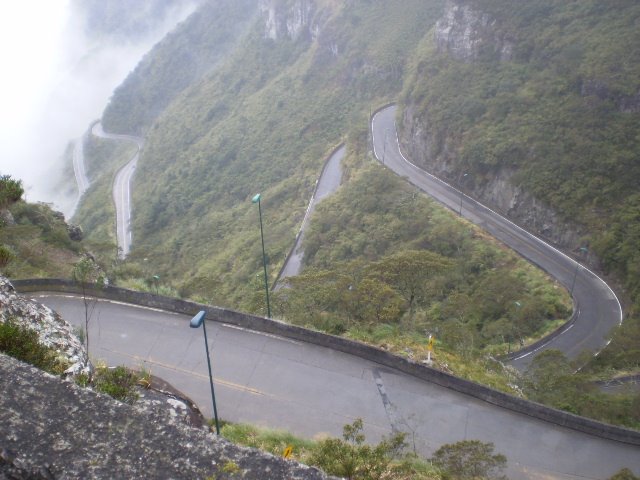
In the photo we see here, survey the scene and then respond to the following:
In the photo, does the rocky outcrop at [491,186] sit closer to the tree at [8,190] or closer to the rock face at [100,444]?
the tree at [8,190]

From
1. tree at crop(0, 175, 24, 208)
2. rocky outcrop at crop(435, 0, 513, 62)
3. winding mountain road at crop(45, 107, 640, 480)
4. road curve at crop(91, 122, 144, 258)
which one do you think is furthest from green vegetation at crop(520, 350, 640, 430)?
road curve at crop(91, 122, 144, 258)

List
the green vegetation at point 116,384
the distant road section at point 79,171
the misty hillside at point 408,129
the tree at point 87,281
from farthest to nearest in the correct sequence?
the distant road section at point 79,171 → the misty hillside at point 408,129 → the tree at point 87,281 → the green vegetation at point 116,384

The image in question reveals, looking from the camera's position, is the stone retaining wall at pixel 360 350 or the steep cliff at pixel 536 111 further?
the steep cliff at pixel 536 111

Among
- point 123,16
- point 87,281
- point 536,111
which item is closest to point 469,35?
point 536,111

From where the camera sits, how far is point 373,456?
8422 mm

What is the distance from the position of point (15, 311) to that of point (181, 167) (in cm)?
7104

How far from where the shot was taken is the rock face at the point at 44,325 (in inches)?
335

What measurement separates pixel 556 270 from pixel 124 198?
2471 inches

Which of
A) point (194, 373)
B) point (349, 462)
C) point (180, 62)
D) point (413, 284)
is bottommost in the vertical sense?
point (349, 462)

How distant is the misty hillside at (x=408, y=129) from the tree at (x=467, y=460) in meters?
14.9

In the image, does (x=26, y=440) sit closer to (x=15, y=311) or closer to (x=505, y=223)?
(x=15, y=311)

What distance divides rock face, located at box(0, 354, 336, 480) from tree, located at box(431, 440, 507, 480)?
5.88 metres

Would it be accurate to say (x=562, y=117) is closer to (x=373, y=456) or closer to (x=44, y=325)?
(x=373, y=456)

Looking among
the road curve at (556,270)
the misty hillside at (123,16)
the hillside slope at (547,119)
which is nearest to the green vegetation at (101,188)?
the road curve at (556,270)
